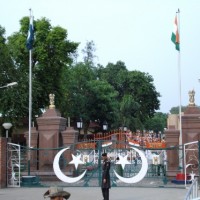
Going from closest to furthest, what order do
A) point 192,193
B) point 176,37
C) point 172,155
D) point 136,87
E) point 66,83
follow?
point 192,193, point 172,155, point 176,37, point 66,83, point 136,87

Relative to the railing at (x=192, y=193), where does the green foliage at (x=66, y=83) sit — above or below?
above

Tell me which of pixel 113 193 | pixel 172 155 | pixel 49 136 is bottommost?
pixel 113 193

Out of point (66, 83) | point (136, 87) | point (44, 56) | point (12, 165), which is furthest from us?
point (136, 87)

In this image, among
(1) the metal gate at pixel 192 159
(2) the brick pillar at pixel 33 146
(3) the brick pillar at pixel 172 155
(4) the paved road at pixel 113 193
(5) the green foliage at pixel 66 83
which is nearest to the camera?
(4) the paved road at pixel 113 193

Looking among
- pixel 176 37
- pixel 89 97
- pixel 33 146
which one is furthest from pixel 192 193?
pixel 89 97

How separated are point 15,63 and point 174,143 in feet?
A: 59.4

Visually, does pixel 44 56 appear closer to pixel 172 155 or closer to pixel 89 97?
pixel 172 155

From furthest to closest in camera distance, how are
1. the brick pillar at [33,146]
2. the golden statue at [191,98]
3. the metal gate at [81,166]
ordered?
the brick pillar at [33,146] < the golden statue at [191,98] < the metal gate at [81,166]

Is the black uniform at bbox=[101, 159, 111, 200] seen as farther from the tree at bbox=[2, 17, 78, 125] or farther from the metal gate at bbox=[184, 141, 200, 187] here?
the tree at bbox=[2, 17, 78, 125]

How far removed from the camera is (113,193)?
18.2 m

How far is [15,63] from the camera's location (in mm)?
37562

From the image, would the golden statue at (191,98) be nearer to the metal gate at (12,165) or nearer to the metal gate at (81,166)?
the metal gate at (81,166)

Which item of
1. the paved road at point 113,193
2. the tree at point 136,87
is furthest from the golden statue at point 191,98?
the tree at point 136,87

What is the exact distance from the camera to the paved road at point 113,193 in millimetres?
16547
